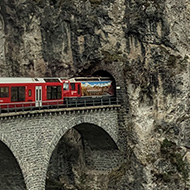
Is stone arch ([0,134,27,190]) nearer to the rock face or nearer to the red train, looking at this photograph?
the red train

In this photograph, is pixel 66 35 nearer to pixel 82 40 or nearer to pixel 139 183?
pixel 82 40

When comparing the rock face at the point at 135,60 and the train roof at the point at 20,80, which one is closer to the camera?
the train roof at the point at 20,80

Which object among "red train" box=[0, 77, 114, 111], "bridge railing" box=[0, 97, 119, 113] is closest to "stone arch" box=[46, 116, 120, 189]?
"bridge railing" box=[0, 97, 119, 113]

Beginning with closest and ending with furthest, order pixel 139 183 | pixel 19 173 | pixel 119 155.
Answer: pixel 19 173
pixel 139 183
pixel 119 155

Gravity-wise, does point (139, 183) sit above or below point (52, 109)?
below

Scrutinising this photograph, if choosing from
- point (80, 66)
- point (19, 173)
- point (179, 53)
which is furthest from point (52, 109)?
point (179, 53)

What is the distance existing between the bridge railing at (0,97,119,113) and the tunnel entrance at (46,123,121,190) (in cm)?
372

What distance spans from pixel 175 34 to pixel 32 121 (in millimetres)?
22088

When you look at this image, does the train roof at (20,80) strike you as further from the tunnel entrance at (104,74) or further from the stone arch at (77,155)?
the tunnel entrance at (104,74)

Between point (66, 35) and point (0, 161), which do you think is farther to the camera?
point (66, 35)

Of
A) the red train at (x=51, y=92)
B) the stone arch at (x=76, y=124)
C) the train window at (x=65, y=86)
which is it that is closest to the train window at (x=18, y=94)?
the red train at (x=51, y=92)

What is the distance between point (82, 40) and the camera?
145 feet

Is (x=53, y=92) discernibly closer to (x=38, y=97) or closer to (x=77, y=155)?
(x=38, y=97)

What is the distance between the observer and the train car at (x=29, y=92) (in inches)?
1200
